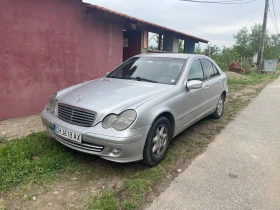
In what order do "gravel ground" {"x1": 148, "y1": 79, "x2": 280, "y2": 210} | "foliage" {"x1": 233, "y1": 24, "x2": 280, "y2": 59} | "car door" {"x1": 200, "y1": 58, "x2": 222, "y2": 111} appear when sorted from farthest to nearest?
"foliage" {"x1": 233, "y1": 24, "x2": 280, "y2": 59} < "car door" {"x1": 200, "y1": 58, "x2": 222, "y2": 111} < "gravel ground" {"x1": 148, "y1": 79, "x2": 280, "y2": 210}

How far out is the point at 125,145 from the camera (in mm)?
2684

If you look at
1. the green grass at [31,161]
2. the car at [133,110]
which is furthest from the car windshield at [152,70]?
the green grass at [31,161]

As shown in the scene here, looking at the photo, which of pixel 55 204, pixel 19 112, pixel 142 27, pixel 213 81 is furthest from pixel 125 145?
pixel 142 27

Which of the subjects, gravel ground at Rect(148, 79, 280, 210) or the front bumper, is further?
the front bumper

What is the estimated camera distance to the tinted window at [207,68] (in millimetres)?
4660

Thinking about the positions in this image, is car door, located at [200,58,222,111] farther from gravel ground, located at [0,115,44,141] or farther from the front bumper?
gravel ground, located at [0,115,44,141]

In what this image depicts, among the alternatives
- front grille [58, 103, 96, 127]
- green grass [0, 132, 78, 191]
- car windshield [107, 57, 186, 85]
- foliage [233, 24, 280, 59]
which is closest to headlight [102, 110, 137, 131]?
front grille [58, 103, 96, 127]

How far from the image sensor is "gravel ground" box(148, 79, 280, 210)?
2492 mm

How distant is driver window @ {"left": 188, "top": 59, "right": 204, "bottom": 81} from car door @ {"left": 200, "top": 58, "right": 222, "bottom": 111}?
19 cm

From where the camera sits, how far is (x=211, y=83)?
4.70 metres

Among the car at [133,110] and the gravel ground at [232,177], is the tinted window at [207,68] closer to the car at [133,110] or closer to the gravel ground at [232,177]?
the car at [133,110]

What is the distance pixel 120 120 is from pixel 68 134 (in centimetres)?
70

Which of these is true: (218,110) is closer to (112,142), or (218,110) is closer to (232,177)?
(232,177)

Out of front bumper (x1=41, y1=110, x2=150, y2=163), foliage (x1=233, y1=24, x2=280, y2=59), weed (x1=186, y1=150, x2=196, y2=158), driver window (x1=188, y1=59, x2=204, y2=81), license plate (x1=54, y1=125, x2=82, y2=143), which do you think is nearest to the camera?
front bumper (x1=41, y1=110, x2=150, y2=163)
